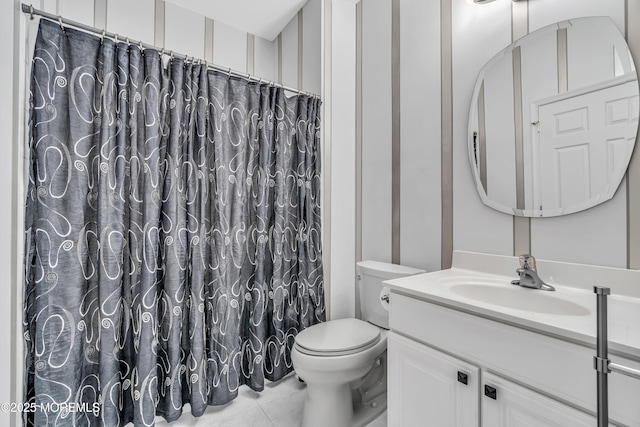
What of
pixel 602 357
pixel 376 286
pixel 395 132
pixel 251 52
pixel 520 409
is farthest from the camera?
pixel 251 52

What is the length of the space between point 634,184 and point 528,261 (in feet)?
1.35

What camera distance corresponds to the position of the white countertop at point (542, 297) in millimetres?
704

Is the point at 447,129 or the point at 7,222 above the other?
the point at 447,129

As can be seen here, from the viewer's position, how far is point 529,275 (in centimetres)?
109

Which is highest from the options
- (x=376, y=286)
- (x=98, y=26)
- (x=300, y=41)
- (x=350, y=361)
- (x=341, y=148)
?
(x=300, y=41)

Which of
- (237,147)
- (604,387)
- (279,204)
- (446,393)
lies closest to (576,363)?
(604,387)

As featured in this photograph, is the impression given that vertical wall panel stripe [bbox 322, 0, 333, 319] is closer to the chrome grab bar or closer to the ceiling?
the ceiling

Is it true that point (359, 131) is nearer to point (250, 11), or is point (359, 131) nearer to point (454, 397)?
point (250, 11)

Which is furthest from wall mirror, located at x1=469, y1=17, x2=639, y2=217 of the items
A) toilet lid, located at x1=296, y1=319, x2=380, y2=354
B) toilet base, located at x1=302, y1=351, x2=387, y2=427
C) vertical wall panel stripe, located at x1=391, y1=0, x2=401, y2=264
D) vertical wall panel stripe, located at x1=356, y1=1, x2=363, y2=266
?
toilet base, located at x1=302, y1=351, x2=387, y2=427

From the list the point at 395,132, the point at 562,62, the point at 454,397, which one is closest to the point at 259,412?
the point at 454,397

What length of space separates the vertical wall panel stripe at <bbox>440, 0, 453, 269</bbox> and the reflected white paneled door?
14.4 inches

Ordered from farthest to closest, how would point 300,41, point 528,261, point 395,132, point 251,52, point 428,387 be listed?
point 251,52 < point 300,41 < point 395,132 < point 528,261 < point 428,387

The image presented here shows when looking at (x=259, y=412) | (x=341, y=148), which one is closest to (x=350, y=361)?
(x=259, y=412)

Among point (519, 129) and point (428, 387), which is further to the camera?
point (519, 129)
